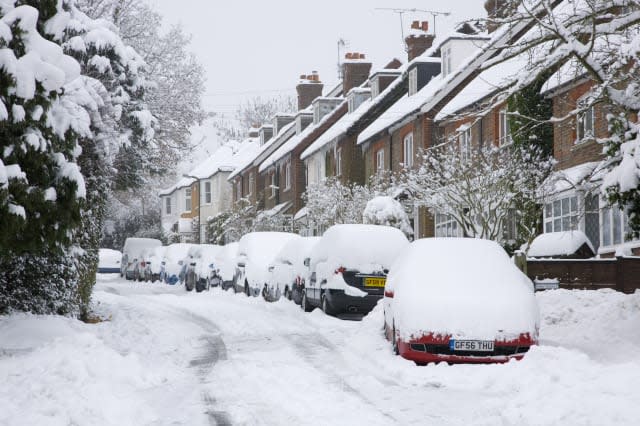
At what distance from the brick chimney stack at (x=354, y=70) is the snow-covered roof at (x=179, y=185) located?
112 ft

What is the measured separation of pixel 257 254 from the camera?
26.1 meters

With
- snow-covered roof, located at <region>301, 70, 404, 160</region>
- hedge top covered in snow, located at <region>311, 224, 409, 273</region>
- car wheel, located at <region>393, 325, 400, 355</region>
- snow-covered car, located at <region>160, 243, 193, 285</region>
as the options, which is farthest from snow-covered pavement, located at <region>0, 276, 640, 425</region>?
snow-covered roof, located at <region>301, 70, 404, 160</region>

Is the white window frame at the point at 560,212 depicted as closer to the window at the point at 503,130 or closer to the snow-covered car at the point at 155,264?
the window at the point at 503,130

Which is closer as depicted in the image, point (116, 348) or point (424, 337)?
point (424, 337)

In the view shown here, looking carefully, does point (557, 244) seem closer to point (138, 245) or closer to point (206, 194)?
point (138, 245)

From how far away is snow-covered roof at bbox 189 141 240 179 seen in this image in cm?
7512

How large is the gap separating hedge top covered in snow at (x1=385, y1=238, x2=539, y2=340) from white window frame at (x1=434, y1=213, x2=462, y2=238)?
18.6m

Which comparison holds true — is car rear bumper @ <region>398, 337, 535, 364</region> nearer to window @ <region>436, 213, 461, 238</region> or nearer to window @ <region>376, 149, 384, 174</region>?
window @ <region>436, 213, 461, 238</region>

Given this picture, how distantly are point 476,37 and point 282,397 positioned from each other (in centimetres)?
2683

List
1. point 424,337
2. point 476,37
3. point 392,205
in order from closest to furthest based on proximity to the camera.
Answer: point 424,337 → point 392,205 → point 476,37

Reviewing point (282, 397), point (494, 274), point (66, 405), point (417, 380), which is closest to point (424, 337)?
point (417, 380)

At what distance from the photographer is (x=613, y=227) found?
21.9 metres

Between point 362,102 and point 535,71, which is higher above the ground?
point 362,102

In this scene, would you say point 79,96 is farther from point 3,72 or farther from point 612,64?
point 612,64
